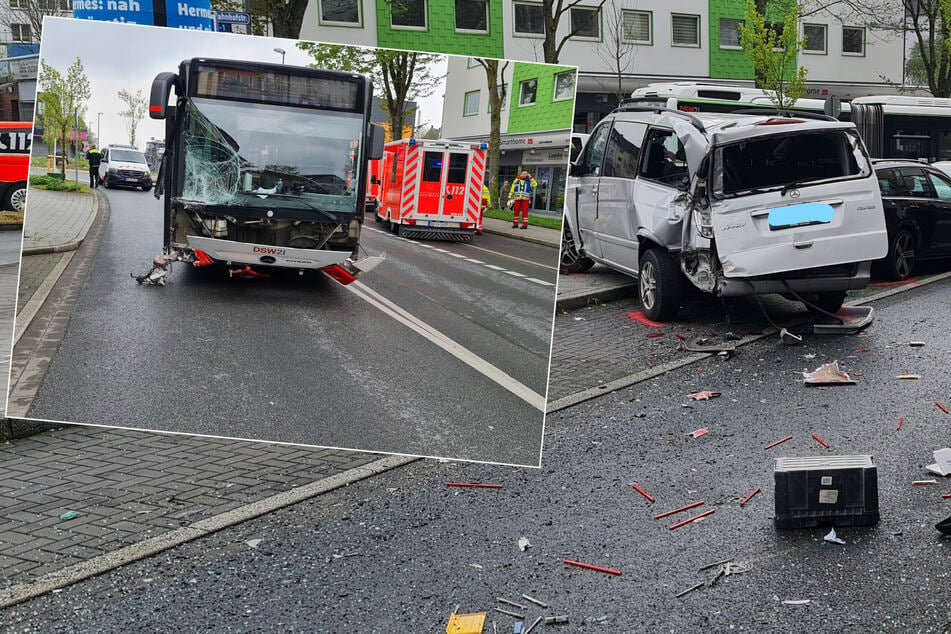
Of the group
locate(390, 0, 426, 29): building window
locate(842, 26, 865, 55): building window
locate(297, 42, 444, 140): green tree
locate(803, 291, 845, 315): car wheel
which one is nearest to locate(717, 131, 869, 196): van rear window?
locate(803, 291, 845, 315): car wheel

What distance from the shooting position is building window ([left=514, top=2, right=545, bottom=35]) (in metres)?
38.8

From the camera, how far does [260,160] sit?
12.4 feet

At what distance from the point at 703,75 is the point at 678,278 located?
32738mm

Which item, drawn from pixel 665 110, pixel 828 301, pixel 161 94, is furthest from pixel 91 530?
pixel 828 301

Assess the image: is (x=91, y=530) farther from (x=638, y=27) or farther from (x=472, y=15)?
(x=638, y=27)

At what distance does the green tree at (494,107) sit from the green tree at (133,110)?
129 centimetres

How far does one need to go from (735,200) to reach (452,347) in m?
6.44

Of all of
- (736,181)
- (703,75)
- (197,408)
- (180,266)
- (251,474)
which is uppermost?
(703,75)

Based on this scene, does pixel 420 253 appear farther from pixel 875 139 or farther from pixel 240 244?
pixel 875 139

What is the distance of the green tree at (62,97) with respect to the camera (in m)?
3.97

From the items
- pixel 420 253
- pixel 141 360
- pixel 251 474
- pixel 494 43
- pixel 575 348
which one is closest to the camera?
pixel 141 360

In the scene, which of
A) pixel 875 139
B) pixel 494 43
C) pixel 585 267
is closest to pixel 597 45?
pixel 494 43

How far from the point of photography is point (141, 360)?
12.7 ft

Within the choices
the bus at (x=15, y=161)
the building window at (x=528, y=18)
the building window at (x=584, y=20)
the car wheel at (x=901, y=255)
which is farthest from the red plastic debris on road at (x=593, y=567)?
the building window at (x=584, y=20)
